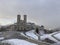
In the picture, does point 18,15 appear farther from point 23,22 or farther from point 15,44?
point 15,44

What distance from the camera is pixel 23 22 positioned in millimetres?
28078

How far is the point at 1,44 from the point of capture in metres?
10.0

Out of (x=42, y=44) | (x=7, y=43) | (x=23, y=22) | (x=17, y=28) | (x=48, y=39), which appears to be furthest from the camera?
(x=23, y=22)

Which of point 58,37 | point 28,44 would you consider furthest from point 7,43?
point 58,37

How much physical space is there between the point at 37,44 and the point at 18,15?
59.4 feet

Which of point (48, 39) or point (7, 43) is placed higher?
point (7, 43)

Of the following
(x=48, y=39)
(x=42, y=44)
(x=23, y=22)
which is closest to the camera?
(x=42, y=44)

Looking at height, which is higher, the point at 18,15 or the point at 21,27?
the point at 18,15

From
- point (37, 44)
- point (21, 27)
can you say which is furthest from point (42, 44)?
point (21, 27)

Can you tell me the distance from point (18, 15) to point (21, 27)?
113 inches

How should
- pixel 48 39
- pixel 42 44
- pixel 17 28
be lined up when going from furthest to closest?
1. pixel 17 28
2. pixel 48 39
3. pixel 42 44

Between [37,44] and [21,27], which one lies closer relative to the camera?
[37,44]

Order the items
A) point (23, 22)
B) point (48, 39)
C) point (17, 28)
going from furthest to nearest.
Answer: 1. point (23, 22)
2. point (17, 28)
3. point (48, 39)

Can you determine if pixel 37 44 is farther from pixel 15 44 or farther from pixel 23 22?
pixel 23 22
